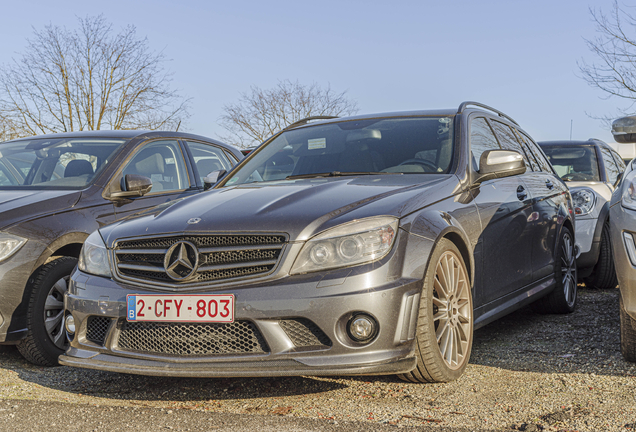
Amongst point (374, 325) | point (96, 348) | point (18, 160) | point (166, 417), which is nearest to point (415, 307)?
point (374, 325)

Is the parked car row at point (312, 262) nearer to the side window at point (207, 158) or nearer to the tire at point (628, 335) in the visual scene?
the tire at point (628, 335)

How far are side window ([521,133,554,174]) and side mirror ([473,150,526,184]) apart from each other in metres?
1.73

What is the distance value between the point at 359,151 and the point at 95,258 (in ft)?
6.15

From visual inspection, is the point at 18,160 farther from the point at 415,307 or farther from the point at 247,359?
the point at 415,307

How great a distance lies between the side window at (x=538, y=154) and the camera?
5977mm

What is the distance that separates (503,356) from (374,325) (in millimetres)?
1497

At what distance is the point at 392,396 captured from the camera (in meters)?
3.35

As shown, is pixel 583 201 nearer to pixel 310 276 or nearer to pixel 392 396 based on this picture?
pixel 392 396

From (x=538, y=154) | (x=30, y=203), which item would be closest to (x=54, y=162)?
(x=30, y=203)

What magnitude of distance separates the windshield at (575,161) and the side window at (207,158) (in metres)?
4.54

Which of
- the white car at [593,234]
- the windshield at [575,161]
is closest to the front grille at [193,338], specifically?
the white car at [593,234]

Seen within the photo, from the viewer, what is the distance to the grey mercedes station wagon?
2.99 meters

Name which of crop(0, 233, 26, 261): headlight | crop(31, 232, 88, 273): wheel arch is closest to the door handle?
crop(31, 232, 88, 273): wheel arch

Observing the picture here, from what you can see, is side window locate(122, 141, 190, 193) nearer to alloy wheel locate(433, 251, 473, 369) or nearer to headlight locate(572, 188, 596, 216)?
alloy wheel locate(433, 251, 473, 369)
